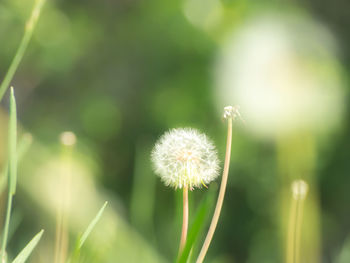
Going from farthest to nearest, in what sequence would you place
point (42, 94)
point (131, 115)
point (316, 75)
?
1. point (42, 94)
2. point (131, 115)
3. point (316, 75)

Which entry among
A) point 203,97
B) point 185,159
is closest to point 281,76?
point 203,97

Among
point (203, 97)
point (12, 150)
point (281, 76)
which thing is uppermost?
point (281, 76)

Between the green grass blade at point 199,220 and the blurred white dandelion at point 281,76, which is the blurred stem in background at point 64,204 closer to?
the green grass blade at point 199,220

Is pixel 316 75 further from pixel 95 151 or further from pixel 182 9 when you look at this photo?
pixel 95 151

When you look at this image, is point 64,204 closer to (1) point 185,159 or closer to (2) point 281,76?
(1) point 185,159

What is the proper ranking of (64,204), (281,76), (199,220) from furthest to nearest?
(281,76), (64,204), (199,220)

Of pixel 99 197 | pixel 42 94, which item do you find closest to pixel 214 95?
pixel 99 197
